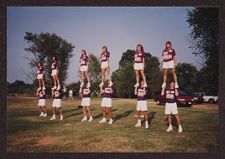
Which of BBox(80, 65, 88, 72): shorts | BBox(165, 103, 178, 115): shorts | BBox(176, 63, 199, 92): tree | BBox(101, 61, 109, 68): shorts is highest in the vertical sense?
BBox(101, 61, 109, 68): shorts

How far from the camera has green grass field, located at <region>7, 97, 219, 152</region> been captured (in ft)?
31.9

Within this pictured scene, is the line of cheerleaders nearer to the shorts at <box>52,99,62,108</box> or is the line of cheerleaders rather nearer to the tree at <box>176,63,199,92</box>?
the shorts at <box>52,99,62,108</box>

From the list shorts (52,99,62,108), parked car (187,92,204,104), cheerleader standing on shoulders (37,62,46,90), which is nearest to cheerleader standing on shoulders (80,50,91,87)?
shorts (52,99,62,108)

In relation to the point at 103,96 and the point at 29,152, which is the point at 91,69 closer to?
the point at 103,96

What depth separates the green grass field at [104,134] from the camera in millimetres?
9719

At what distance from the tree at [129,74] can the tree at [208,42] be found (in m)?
1.46

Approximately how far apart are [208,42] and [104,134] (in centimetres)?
642

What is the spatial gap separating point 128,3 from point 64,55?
290cm

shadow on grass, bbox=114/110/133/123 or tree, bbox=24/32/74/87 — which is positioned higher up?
tree, bbox=24/32/74/87

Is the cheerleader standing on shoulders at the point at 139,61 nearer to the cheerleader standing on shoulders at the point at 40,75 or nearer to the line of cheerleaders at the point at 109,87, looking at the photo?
the line of cheerleaders at the point at 109,87

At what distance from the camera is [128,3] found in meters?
10.1

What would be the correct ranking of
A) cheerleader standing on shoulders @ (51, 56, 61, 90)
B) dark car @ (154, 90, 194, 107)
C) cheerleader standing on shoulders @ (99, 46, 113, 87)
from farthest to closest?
dark car @ (154, 90, 194, 107), cheerleader standing on shoulders @ (51, 56, 61, 90), cheerleader standing on shoulders @ (99, 46, 113, 87)

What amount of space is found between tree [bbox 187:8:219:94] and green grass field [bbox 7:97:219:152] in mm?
1144

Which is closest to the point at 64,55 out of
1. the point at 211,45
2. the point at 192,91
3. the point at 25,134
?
the point at 25,134
